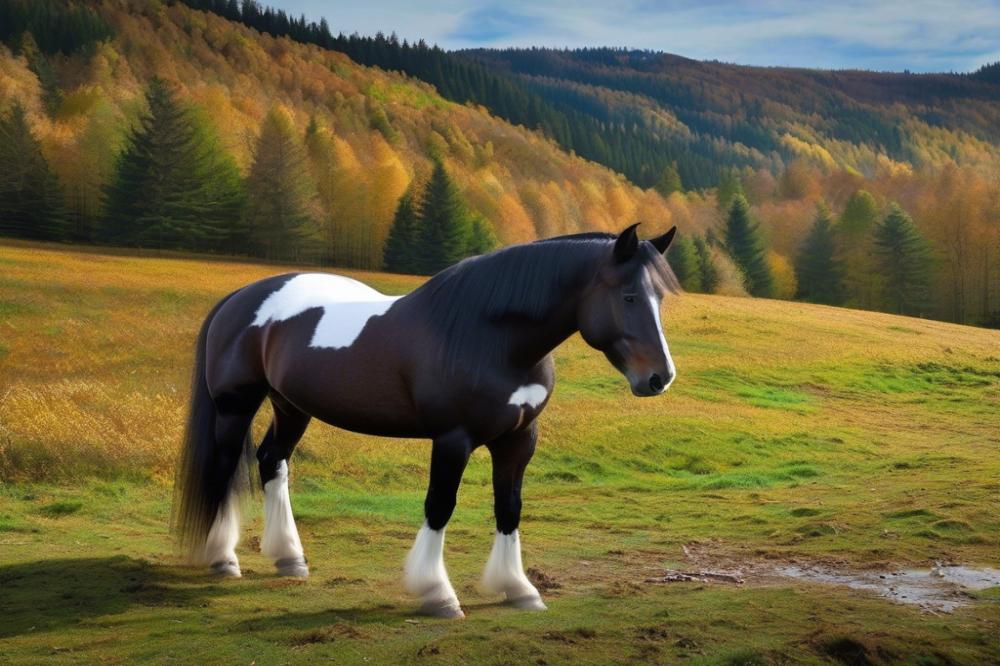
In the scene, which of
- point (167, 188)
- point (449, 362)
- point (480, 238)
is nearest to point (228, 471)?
point (449, 362)

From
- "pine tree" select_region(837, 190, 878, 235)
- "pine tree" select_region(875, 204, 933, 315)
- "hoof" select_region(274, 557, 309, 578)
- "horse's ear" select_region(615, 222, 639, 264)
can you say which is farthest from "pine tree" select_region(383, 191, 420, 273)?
"horse's ear" select_region(615, 222, 639, 264)

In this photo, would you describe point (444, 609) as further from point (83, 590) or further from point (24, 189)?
point (24, 189)

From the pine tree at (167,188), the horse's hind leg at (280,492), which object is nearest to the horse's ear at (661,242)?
the horse's hind leg at (280,492)

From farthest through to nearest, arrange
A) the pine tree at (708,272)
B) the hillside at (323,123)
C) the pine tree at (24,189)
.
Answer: the pine tree at (708,272) → the hillside at (323,123) → the pine tree at (24,189)

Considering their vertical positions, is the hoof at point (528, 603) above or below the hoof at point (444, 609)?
below

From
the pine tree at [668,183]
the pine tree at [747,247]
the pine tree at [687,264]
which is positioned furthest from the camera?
the pine tree at [668,183]

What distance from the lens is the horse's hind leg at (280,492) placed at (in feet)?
25.9

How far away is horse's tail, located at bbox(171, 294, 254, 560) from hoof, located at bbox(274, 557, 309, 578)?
25.0 inches

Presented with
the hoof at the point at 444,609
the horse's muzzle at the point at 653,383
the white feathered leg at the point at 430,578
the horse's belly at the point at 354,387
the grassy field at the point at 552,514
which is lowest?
the grassy field at the point at 552,514

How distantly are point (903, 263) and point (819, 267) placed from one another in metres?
7.90

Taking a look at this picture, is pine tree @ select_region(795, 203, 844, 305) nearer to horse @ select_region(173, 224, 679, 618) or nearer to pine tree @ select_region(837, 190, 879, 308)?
pine tree @ select_region(837, 190, 879, 308)

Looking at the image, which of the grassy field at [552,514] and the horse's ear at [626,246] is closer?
the grassy field at [552,514]

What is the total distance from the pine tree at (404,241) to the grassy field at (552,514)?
2330cm

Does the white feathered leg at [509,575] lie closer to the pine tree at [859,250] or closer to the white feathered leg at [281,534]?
the white feathered leg at [281,534]
